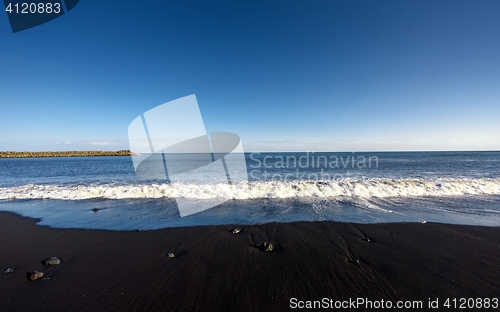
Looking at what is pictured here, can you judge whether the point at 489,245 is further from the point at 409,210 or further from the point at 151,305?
the point at 151,305

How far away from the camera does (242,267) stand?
359cm

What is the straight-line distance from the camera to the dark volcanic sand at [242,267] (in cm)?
284

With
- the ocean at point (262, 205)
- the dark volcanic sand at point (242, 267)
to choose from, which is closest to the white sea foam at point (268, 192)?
the ocean at point (262, 205)

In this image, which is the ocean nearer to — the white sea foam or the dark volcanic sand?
the white sea foam

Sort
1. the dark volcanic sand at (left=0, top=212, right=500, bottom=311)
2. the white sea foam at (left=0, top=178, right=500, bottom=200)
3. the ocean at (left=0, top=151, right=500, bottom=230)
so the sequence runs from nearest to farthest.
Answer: the dark volcanic sand at (left=0, top=212, right=500, bottom=311)
the ocean at (left=0, top=151, right=500, bottom=230)
the white sea foam at (left=0, top=178, right=500, bottom=200)

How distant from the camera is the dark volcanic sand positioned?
284cm

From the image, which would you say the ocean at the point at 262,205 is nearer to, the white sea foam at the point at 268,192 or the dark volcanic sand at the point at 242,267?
the white sea foam at the point at 268,192

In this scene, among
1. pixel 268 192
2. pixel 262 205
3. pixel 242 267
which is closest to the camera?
pixel 242 267

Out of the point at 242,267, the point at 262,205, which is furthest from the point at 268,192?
the point at 242,267

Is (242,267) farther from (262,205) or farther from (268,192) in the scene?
(268,192)

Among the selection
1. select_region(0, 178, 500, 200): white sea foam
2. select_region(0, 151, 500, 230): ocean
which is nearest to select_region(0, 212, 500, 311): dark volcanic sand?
select_region(0, 151, 500, 230): ocean

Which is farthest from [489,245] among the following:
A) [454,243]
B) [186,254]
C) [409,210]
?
[186,254]

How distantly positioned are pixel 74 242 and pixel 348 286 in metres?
6.12

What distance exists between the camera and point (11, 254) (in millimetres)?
4207
